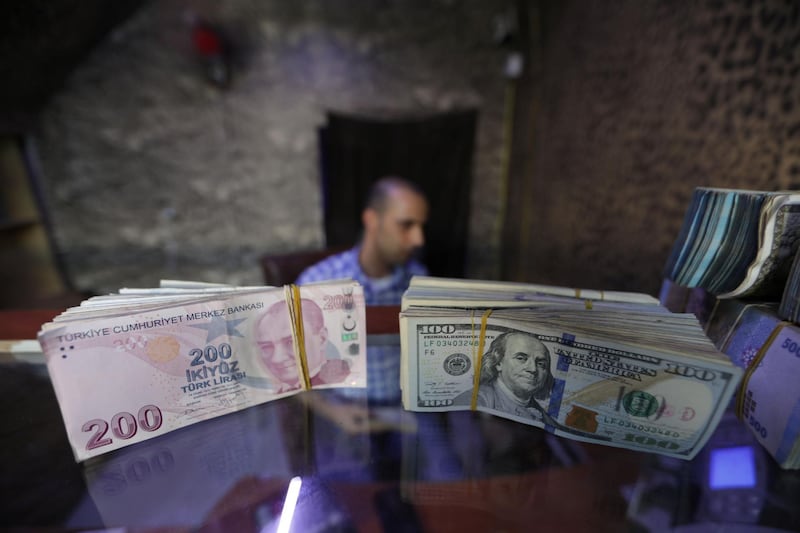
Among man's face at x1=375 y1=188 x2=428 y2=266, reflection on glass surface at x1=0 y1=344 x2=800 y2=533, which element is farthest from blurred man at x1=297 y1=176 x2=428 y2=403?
reflection on glass surface at x1=0 y1=344 x2=800 y2=533

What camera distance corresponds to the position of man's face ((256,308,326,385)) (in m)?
0.56

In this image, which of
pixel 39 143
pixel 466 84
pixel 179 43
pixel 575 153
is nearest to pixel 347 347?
pixel 575 153

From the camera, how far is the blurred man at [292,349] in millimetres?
566

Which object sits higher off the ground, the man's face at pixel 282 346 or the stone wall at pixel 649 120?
→ the stone wall at pixel 649 120

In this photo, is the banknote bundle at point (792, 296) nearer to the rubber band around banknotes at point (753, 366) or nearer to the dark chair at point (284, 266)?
the rubber band around banknotes at point (753, 366)

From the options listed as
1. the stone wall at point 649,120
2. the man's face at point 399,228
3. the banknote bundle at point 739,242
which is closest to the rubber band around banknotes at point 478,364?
the banknote bundle at point 739,242

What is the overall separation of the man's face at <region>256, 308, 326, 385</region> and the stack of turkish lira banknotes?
63 centimetres

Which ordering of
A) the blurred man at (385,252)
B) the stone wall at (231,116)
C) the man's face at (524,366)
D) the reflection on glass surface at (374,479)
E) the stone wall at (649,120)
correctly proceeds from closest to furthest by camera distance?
the reflection on glass surface at (374,479) < the man's face at (524,366) < the stone wall at (649,120) < the blurred man at (385,252) < the stone wall at (231,116)

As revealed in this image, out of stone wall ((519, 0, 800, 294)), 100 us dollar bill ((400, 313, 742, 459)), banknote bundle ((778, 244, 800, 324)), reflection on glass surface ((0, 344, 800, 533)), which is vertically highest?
stone wall ((519, 0, 800, 294))

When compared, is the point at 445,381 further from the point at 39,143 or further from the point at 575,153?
the point at 39,143

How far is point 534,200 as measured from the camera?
212 centimetres

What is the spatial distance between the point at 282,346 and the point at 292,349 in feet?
0.06

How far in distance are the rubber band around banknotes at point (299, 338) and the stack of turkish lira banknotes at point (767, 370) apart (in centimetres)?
66

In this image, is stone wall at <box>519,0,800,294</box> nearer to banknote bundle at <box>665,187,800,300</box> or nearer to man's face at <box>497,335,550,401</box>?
banknote bundle at <box>665,187,800,300</box>
